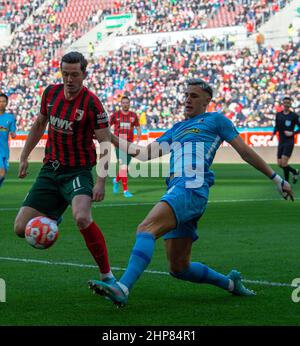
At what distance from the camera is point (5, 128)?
19.4 meters

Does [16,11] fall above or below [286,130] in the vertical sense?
above

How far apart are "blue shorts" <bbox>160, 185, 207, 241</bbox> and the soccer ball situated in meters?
1.07

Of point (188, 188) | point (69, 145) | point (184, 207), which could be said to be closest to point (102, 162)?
point (69, 145)

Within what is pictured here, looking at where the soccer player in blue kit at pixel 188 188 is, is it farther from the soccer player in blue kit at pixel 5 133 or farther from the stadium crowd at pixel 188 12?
the stadium crowd at pixel 188 12

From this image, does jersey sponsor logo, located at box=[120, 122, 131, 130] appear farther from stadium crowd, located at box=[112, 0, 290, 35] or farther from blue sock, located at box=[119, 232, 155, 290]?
stadium crowd, located at box=[112, 0, 290, 35]

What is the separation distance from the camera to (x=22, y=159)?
8.70 m

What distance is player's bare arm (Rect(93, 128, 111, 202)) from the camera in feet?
26.3

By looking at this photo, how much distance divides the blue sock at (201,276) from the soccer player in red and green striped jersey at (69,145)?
112 centimetres

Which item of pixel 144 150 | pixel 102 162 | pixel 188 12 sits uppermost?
pixel 188 12

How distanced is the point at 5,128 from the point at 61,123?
11420mm

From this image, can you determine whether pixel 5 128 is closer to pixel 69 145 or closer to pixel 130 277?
pixel 69 145

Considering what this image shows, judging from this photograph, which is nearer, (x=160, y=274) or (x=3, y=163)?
(x=160, y=274)

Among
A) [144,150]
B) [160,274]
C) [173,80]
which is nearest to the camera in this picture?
[144,150]
